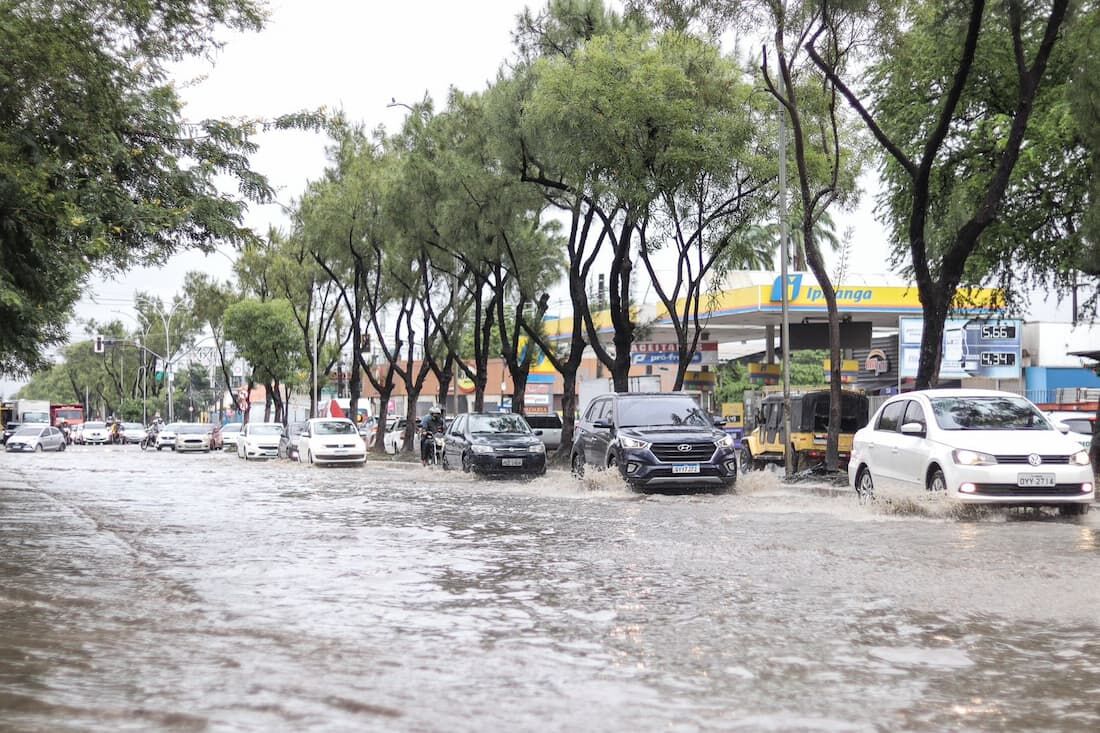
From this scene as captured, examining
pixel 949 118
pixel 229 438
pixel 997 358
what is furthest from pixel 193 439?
pixel 949 118

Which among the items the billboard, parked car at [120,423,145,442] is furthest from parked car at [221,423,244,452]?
the billboard

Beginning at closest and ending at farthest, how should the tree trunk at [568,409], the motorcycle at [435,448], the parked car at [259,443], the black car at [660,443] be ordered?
the black car at [660,443]
the tree trunk at [568,409]
the motorcycle at [435,448]
the parked car at [259,443]

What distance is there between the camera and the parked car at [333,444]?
118 feet

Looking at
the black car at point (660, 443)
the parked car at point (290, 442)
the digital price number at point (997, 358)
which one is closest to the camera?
the black car at point (660, 443)

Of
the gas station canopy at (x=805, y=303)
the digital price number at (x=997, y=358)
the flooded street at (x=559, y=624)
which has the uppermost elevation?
the gas station canopy at (x=805, y=303)

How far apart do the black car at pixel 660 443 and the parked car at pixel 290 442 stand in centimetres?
1816

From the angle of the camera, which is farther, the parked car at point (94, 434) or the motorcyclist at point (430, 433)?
the parked car at point (94, 434)

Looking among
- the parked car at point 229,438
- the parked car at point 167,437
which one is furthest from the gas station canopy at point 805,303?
the parked car at point 167,437

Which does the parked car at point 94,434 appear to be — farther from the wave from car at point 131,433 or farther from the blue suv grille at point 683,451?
the blue suv grille at point 683,451

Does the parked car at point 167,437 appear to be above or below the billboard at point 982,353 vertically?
below

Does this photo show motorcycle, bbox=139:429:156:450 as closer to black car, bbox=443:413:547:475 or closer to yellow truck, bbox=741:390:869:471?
black car, bbox=443:413:547:475

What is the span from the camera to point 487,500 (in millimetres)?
20828

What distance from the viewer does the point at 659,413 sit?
875 inches

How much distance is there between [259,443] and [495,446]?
2007 centimetres
